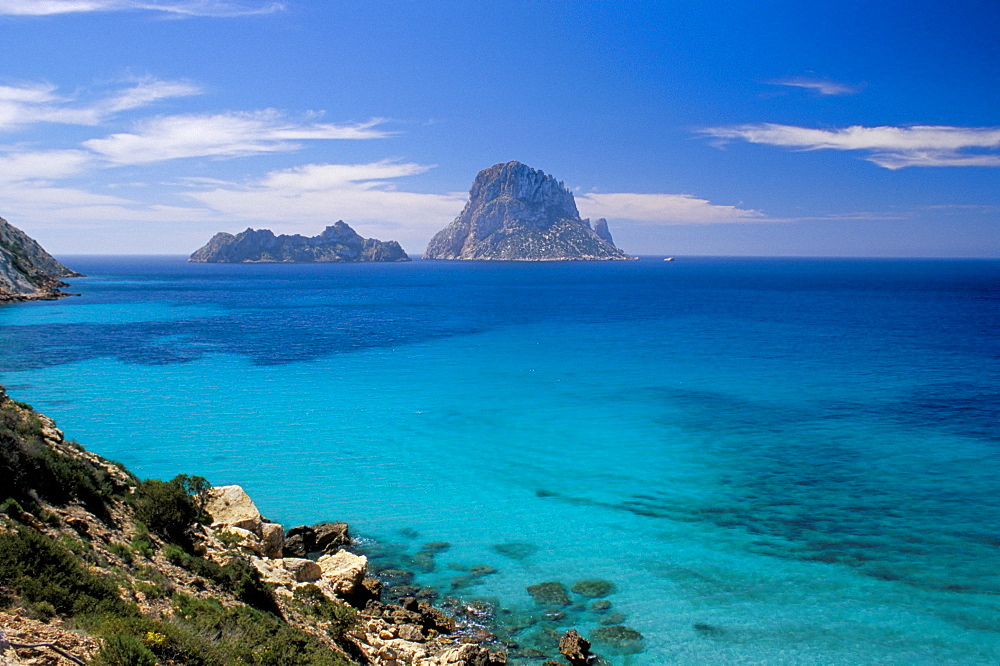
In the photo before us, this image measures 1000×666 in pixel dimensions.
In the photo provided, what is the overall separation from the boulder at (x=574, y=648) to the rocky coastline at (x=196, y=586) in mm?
63

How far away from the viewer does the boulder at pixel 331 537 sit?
852 inches

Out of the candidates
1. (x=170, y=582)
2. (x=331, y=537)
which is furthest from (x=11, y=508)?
(x=331, y=537)

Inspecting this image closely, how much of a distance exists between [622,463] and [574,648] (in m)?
17.1

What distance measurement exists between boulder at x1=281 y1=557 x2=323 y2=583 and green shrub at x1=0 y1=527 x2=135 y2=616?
6.30 metres

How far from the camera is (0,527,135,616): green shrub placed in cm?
1109

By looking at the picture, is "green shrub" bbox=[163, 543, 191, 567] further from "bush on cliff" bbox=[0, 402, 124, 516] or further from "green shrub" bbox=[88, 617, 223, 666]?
"green shrub" bbox=[88, 617, 223, 666]

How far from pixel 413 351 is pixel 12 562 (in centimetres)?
5444

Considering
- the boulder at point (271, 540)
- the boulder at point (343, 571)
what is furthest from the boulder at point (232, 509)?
the boulder at point (343, 571)

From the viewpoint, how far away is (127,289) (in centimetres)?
15375

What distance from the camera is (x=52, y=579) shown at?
38.4 ft

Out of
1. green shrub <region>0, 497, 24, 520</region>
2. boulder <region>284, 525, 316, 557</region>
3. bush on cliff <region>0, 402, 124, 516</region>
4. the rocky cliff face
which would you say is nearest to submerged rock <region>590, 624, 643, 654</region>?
boulder <region>284, 525, 316, 557</region>

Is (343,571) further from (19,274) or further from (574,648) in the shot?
(19,274)

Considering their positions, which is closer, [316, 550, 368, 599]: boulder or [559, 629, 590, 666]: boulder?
[559, 629, 590, 666]: boulder

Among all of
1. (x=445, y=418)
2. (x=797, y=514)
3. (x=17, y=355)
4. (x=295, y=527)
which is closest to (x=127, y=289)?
(x=17, y=355)
